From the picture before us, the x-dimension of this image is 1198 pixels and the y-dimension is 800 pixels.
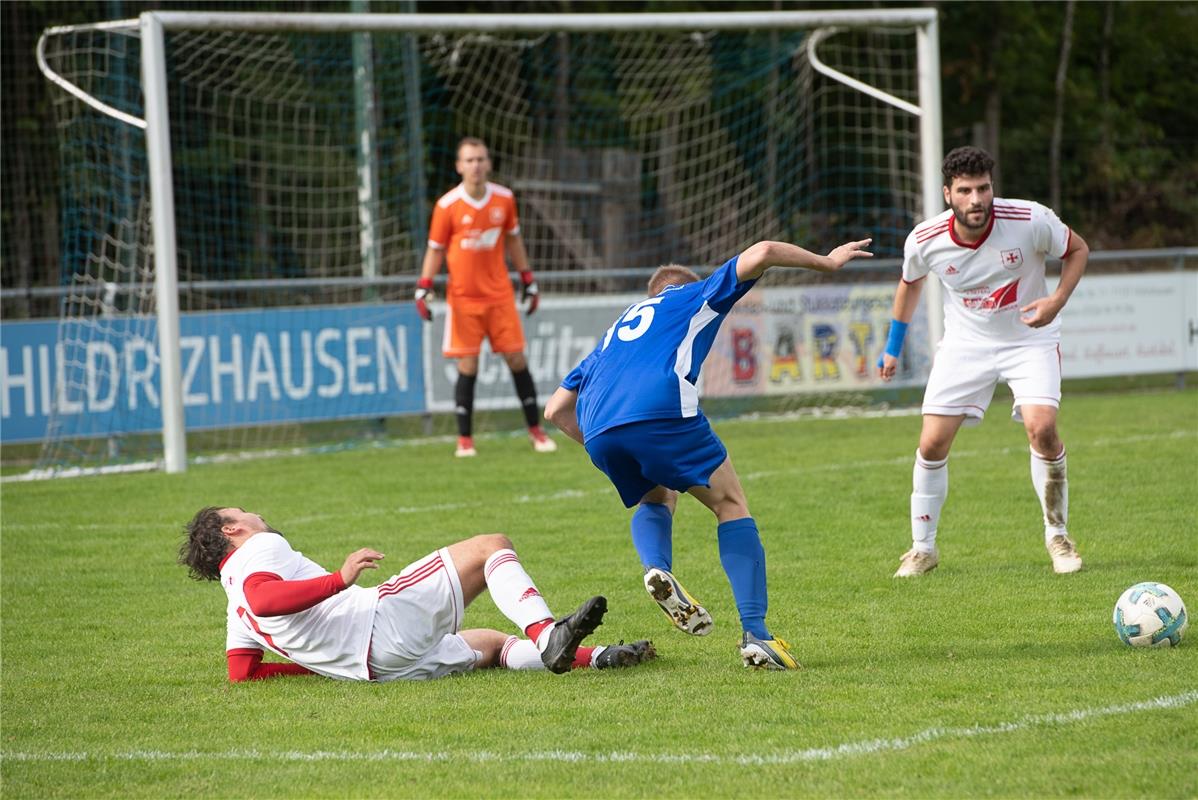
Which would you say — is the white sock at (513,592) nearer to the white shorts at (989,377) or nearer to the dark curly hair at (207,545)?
the dark curly hair at (207,545)

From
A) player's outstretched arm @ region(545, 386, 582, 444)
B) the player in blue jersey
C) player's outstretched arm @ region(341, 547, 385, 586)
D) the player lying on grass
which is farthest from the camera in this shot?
player's outstretched arm @ region(545, 386, 582, 444)

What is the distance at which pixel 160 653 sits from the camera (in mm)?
6266

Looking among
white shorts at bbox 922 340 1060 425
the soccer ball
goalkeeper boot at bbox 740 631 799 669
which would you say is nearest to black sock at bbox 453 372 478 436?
white shorts at bbox 922 340 1060 425

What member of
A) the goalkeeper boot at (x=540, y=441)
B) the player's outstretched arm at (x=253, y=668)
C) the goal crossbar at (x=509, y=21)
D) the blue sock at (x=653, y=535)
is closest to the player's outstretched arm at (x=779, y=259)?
the blue sock at (x=653, y=535)

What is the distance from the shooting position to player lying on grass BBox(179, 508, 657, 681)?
5.38m

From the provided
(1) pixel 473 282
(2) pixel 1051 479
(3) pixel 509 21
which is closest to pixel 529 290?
(1) pixel 473 282

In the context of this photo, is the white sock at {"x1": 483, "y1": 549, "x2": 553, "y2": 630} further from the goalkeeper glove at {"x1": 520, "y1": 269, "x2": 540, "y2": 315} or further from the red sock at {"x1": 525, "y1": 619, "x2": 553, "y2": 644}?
the goalkeeper glove at {"x1": 520, "y1": 269, "x2": 540, "y2": 315}

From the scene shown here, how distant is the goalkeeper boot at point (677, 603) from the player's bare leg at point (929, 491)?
224cm

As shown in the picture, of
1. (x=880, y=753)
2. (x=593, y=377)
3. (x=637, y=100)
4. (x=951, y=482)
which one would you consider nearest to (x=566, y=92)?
(x=637, y=100)

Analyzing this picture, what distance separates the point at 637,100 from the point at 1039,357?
13.0 meters

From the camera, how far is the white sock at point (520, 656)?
18.6 ft

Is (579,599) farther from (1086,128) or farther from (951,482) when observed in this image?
(1086,128)

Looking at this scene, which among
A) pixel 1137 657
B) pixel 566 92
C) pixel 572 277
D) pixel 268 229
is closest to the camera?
pixel 1137 657

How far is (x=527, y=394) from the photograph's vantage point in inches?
501
